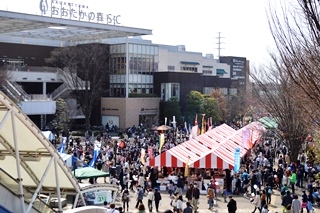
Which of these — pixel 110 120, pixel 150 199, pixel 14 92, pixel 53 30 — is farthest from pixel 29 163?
pixel 110 120

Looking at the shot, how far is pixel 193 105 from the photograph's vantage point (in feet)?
165

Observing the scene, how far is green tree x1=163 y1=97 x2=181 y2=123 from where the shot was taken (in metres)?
49.1

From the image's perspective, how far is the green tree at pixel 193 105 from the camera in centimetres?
5022

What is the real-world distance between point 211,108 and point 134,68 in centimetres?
879

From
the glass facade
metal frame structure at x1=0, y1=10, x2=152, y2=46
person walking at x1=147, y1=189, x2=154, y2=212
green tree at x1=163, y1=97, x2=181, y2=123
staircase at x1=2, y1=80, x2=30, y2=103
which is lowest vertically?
person walking at x1=147, y1=189, x2=154, y2=212

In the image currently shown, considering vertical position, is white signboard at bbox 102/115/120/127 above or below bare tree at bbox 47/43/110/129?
below

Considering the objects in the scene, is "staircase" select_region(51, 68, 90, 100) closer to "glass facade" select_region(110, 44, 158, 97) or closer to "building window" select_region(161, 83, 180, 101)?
"glass facade" select_region(110, 44, 158, 97)

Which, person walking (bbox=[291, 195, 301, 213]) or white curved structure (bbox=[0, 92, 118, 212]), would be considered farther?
person walking (bbox=[291, 195, 301, 213])

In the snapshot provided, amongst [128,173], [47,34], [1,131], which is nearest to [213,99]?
[47,34]

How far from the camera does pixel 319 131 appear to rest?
45.7 feet

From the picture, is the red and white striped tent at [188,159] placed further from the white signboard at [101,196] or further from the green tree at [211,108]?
the green tree at [211,108]

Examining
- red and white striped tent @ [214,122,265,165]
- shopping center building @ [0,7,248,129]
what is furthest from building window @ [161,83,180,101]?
red and white striped tent @ [214,122,265,165]

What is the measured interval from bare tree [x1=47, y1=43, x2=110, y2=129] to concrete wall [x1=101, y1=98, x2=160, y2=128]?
2085 mm

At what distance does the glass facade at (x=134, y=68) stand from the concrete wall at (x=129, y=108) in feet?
4.22
